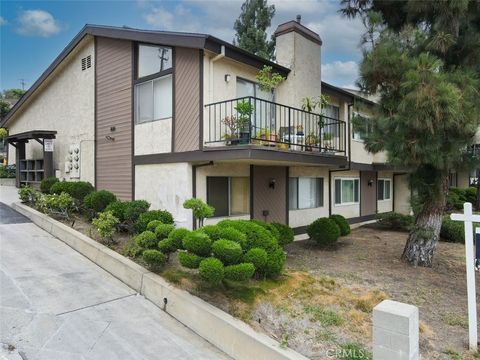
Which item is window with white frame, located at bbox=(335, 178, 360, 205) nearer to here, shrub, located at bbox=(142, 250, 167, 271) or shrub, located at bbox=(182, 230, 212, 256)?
shrub, located at bbox=(142, 250, 167, 271)

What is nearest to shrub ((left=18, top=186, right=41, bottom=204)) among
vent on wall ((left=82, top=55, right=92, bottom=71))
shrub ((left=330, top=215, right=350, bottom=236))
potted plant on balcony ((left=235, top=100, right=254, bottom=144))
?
vent on wall ((left=82, top=55, right=92, bottom=71))

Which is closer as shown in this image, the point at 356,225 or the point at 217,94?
the point at 217,94

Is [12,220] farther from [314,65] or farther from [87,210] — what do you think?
[314,65]

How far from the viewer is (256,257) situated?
5477 millimetres

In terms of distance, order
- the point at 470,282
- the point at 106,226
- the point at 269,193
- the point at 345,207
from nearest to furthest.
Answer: the point at 470,282 → the point at 106,226 → the point at 269,193 → the point at 345,207

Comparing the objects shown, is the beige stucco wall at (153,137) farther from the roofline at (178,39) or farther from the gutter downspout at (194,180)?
the roofline at (178,39)

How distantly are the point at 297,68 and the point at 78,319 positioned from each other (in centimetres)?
855

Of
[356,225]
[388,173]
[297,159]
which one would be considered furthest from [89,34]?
[388,173]

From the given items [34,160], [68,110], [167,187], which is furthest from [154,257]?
[34,160]

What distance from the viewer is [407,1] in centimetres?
748

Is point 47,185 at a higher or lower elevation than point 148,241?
higher

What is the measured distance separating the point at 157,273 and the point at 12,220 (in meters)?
6.34

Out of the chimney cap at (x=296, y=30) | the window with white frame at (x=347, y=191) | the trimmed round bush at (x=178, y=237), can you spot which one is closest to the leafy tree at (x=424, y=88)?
the chimney cap at (x=296, y=30)

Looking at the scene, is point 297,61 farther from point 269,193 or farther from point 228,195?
point 228,195
